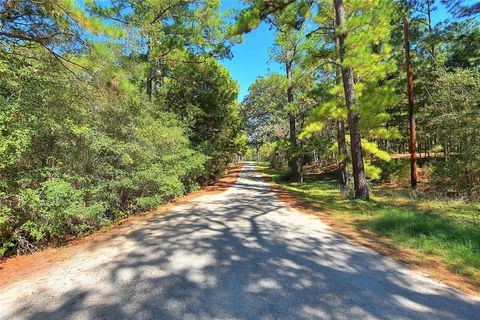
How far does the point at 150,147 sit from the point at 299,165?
46.2ft

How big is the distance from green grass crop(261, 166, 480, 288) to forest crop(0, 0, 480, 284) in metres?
0.05

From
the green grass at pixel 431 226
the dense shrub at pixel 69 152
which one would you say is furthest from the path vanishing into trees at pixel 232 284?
the dense shrub at pixel 69 152

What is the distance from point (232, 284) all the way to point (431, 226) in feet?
16.8

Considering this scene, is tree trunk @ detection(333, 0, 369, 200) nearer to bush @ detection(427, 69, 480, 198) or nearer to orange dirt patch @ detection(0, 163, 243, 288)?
bush @ detection(427, 69, 480, 198)

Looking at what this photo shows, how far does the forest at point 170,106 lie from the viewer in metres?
5.30

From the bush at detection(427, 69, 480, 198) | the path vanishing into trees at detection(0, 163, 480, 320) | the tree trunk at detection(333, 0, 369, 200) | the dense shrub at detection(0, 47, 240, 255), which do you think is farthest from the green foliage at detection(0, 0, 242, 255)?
the bush at detection(427, 69, 480, 198)

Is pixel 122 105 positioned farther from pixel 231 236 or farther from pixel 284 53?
pixel 284 53

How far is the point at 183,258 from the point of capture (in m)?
4.68

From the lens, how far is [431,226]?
6.53 meters

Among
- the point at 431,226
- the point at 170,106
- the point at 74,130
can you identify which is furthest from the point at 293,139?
the point at 74,130

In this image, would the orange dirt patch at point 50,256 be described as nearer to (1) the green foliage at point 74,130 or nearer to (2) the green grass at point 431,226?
(1) the green foliage at point 74,130

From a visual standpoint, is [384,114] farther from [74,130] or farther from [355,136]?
[74,130]

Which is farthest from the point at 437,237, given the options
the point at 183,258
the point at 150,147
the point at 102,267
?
the point at 150,147

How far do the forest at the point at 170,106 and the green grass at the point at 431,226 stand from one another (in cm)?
5
